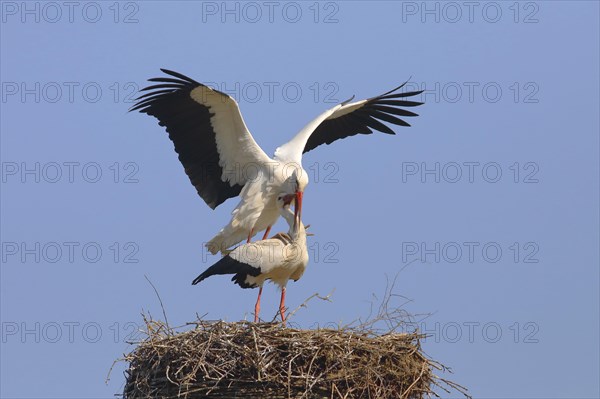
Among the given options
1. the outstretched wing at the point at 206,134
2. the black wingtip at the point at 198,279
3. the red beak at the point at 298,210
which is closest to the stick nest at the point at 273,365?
the black wingtip at the point at 198,279

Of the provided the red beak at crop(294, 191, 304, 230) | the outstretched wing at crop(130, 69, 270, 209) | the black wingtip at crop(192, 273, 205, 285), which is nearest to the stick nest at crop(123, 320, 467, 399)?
the black wingtip at crop(192, 273, 205, 285)

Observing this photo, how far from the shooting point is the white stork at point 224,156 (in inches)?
460

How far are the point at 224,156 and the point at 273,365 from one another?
4.16 metres

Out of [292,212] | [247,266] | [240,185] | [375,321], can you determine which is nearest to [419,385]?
[375,321]

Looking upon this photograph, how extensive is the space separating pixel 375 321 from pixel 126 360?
2112 millimetres

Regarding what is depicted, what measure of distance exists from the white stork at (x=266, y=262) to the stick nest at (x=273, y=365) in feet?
3.99

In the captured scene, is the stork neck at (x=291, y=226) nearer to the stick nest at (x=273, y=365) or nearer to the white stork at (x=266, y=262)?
the white stork at (x=266, y=262)

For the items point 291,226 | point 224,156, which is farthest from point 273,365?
point 224,156

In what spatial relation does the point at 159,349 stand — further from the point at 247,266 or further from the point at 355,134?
the point at 355,134

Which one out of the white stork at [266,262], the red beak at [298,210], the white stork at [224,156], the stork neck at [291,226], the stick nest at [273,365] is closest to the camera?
the stick nest at [273,365]

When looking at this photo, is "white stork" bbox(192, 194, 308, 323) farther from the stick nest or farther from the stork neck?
the stick nest

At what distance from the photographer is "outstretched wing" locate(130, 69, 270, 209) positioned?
11758mm

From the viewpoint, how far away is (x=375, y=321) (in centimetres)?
933

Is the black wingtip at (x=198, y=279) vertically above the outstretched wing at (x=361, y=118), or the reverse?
the outstretched wing at (x=361, y=118)
